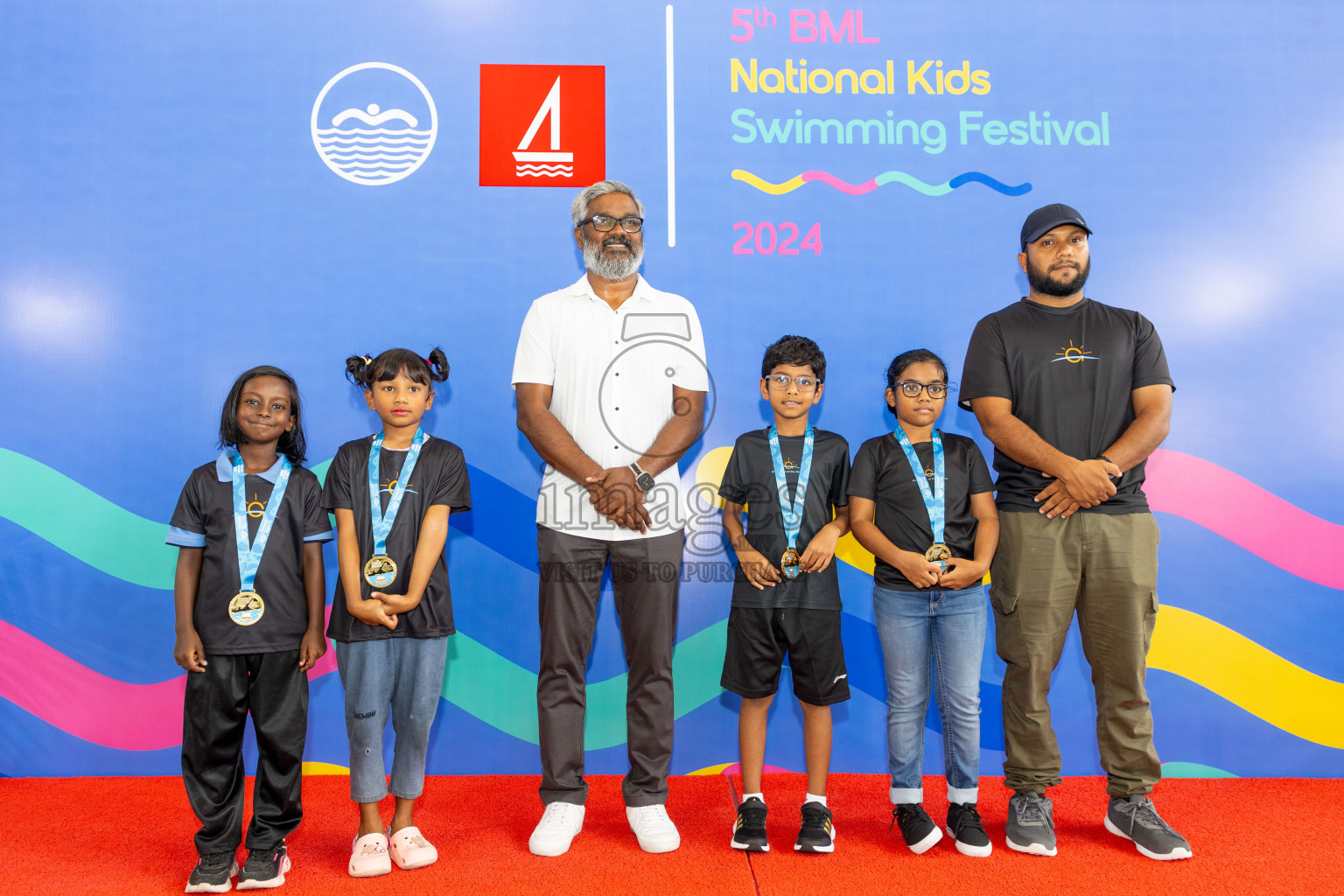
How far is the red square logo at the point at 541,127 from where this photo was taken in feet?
9.88

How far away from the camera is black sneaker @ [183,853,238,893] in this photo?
209cm

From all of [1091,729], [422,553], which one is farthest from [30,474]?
[1091,729]

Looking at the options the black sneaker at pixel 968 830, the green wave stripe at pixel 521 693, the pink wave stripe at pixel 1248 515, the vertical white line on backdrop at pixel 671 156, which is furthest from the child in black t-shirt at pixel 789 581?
the pink wave stripe at pixel 1248 515

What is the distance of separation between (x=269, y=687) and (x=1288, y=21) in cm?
444

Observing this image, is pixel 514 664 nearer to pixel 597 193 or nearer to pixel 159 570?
pixel 159 570

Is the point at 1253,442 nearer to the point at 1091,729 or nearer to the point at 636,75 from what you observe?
the point at 1091,729

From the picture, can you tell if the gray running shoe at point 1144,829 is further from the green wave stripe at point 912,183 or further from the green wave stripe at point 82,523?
the green wave stripe at point 82,523

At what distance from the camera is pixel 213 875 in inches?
82.7

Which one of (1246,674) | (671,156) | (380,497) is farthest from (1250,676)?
(380,497)

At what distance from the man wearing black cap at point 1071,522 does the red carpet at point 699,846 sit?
0.17 metres

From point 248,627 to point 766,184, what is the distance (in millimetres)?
2367

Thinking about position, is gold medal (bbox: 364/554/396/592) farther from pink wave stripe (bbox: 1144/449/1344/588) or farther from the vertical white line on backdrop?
pink wave stripe (bbox: 1144/449/1344/588)

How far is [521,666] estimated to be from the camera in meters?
2.97

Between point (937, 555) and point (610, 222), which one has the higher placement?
point (610, 222)
